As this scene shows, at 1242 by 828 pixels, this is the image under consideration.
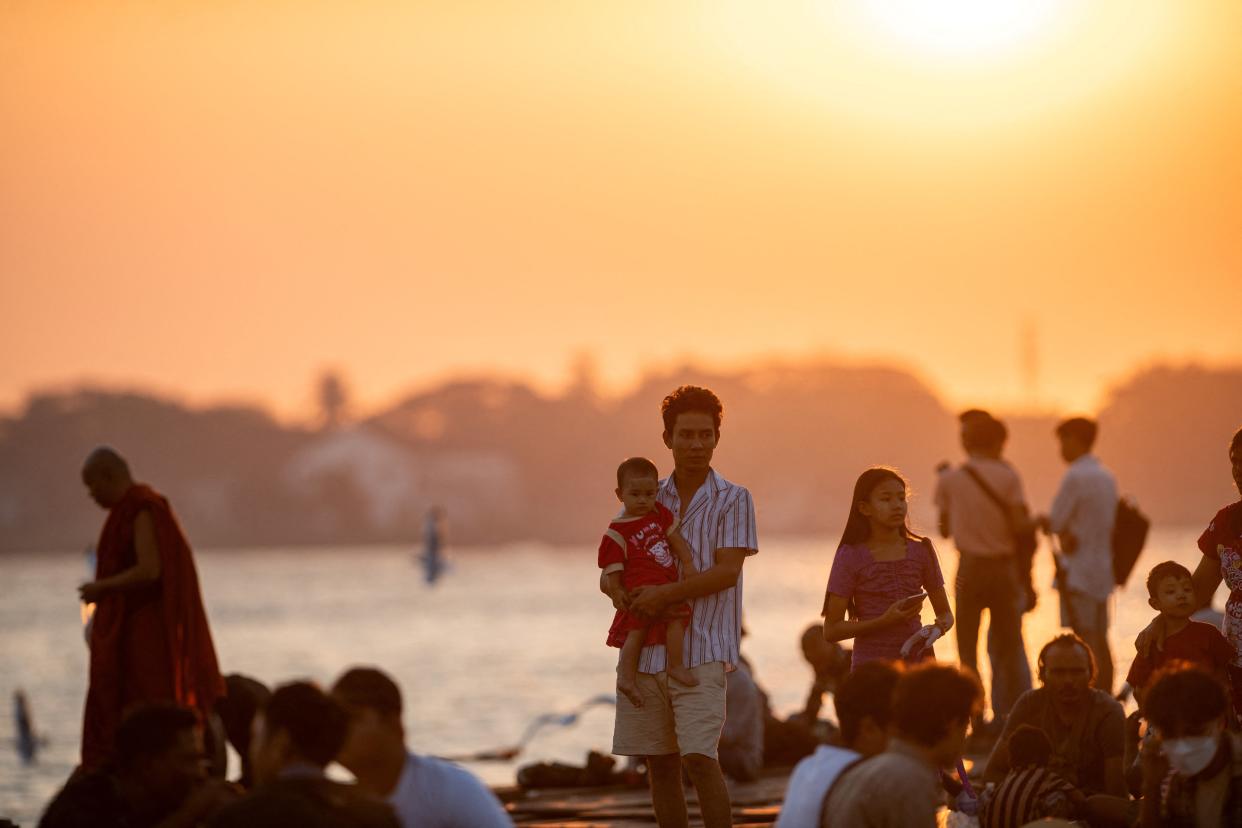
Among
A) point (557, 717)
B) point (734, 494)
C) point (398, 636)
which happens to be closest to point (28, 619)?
point (398, 636)

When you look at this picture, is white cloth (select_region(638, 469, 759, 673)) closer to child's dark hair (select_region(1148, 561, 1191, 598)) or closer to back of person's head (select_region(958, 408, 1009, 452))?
child's dark hair (select_region(1148, 561, 1191, 598))

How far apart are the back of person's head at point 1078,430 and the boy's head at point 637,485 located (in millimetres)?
4690

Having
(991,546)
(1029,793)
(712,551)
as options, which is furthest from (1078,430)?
(712,551)

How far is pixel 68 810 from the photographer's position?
5742 mm

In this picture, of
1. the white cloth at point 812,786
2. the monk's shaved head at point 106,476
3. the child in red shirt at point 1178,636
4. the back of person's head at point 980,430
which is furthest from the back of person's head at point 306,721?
the back of person's head at point 980,430

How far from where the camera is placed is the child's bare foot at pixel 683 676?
23.1 feet

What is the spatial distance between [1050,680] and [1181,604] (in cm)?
54

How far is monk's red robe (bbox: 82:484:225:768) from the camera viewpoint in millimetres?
8641

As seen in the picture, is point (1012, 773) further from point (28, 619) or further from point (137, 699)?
point (28, 619)

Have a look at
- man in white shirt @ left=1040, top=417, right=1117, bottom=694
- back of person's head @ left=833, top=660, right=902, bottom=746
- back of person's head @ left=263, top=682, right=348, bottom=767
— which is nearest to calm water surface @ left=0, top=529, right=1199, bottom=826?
man in white shirt @ left=1040, top=417, right=1117, bottom=694

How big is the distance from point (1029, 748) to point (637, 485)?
5.48 ft

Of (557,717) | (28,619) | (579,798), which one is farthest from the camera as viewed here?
(28,619)

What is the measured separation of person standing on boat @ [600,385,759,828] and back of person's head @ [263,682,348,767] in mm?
2160

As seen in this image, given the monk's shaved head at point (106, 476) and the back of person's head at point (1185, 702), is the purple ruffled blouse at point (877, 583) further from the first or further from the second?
the monk's shaved head at point (106, 476)
